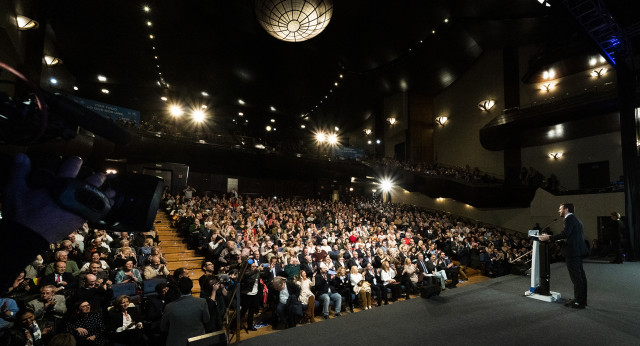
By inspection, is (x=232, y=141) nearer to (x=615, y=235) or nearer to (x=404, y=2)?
(x=404, y=2)

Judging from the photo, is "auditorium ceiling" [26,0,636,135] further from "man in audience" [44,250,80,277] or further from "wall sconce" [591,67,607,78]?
"man in audience" [44,250,80,277]

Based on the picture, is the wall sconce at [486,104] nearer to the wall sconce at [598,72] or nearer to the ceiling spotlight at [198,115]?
the wall sconce at [598,72]

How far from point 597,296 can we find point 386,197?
60.2 ft

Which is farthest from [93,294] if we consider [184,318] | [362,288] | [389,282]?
[389,282]

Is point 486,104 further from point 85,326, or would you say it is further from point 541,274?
point 85,326

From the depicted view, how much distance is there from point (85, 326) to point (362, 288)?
495cm

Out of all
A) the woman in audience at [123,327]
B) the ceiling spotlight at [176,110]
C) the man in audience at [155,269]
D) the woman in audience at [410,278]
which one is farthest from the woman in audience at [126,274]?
the ceiling spotlight at [176,110]

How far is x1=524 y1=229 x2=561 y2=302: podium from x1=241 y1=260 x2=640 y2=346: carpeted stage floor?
15 centimetres

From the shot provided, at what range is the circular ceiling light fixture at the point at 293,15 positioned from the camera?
746cm

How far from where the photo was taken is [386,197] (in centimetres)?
2270

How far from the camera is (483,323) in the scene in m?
3.38

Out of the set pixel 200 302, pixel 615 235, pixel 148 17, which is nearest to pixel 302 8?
pixel 200 302

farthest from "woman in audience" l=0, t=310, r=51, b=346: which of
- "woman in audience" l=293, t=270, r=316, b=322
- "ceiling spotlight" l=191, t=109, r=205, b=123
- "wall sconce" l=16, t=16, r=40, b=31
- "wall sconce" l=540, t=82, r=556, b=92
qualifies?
"wall sconce" l=540, t=82, r=556, b=92

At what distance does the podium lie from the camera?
420 cm
